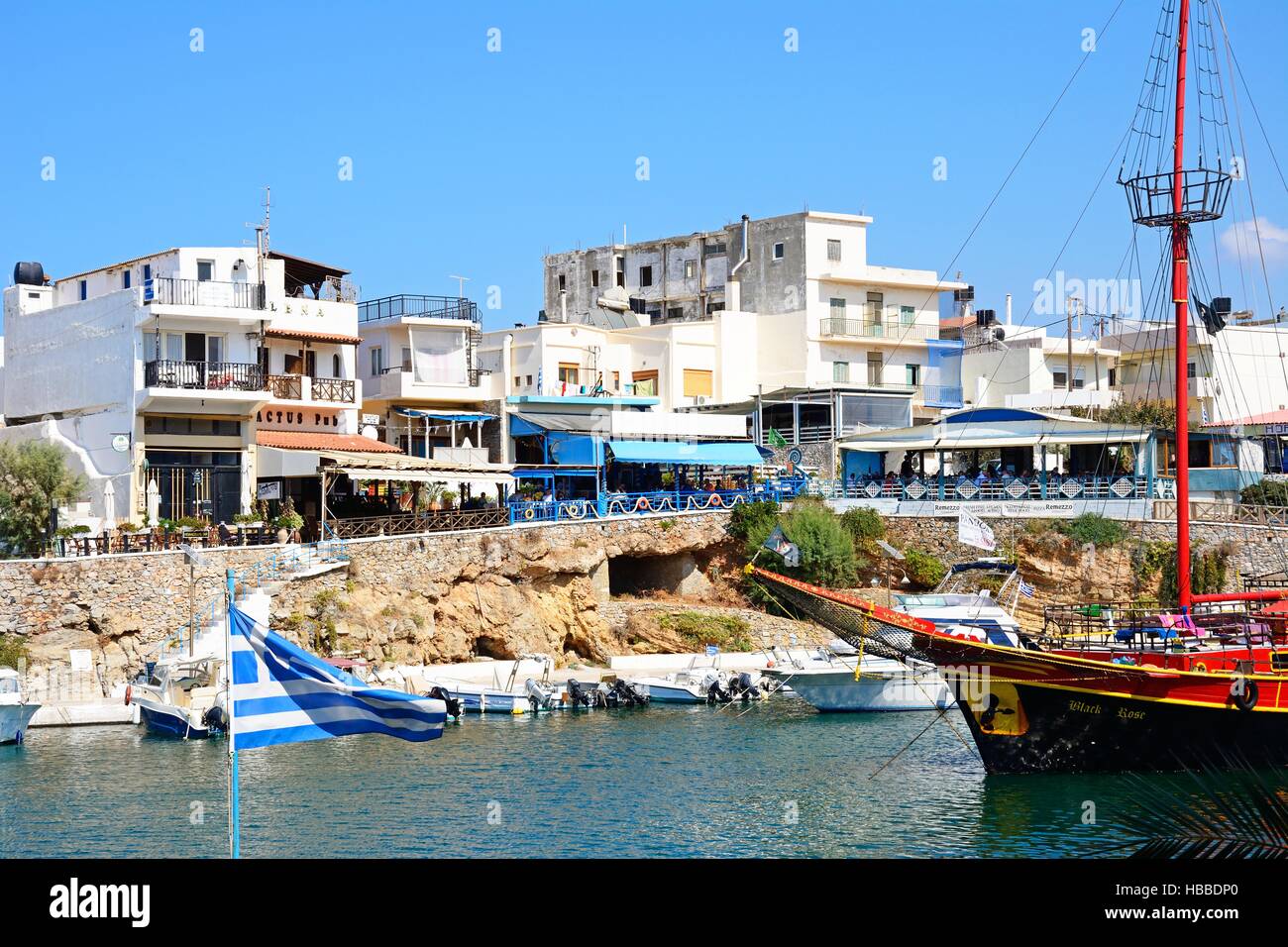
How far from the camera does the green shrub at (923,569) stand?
48062 mm

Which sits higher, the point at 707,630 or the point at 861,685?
the point at 707,630

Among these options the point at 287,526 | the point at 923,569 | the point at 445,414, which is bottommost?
the point at 923,569

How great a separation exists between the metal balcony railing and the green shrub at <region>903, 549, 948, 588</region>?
22589 millimetres

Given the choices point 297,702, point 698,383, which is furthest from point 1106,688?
point 698,383

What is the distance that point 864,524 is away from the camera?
49.4m

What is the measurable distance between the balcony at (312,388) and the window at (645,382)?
1728 centimetres

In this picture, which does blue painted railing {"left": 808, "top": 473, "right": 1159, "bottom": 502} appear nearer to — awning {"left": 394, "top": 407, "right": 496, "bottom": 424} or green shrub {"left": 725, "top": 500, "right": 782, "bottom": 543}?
green shrub {"left": 725, "top": 500, "right": 782, "bottom": 543}

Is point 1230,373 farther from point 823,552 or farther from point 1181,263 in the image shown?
point 1181,263

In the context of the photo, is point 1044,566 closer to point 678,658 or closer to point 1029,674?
point 678,658

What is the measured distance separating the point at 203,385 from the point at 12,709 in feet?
47.0

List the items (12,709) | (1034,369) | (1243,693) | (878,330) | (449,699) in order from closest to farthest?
1. (1243,693)
2. (12,709)
3. (449,699)
4. (878,330)
5. (1034,369)

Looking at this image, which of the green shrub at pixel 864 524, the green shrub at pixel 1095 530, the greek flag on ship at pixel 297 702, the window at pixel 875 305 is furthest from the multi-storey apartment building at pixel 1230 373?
the greek flag on ship at pixel 297 702

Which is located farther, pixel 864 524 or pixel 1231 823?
pixel 864 524
